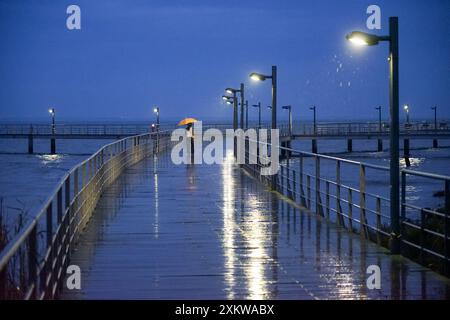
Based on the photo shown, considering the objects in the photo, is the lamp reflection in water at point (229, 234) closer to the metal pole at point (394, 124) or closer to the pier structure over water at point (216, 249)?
the pier structure over water at point (216, 249)

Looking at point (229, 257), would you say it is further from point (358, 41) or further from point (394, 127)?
point (358, 41)

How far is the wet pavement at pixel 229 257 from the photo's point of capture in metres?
8.25

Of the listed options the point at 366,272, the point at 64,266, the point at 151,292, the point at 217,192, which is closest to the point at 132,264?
the point at 64,266

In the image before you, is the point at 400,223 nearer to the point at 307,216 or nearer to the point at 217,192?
the point at 307,216

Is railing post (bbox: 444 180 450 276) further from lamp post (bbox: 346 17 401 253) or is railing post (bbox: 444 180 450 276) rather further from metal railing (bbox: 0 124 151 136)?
metal railing (bbox: 0 124 151 136)

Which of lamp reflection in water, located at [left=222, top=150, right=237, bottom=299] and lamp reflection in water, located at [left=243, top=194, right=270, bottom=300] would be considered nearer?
lamp reflection in water, located at [left=243, top=194, right=270, bottom=300]

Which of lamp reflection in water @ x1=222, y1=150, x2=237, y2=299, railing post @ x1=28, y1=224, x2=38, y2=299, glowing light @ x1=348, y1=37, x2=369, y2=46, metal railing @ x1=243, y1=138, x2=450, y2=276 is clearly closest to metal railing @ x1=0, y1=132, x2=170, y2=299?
railing post @ x1=28, y1=224, x2=38, y2=299

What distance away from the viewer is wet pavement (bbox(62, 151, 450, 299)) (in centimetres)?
825

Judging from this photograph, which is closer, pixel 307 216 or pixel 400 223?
pixel 400 223

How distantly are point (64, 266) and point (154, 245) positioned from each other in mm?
2376

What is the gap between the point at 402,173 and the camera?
1047 cm

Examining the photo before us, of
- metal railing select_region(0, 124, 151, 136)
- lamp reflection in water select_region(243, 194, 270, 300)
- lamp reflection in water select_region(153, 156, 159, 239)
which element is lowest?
lamp reflection in water select_region(243, 194, 270, 300)

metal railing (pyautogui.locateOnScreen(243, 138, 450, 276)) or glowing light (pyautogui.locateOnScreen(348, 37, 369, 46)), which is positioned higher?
glowing light (pyautogui.locateOnScreen(348, 37, 369, 46))

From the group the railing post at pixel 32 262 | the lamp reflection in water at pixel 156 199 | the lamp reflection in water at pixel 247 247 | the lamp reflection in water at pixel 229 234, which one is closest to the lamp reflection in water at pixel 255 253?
the lamp reflection in water at pixel 247 247
